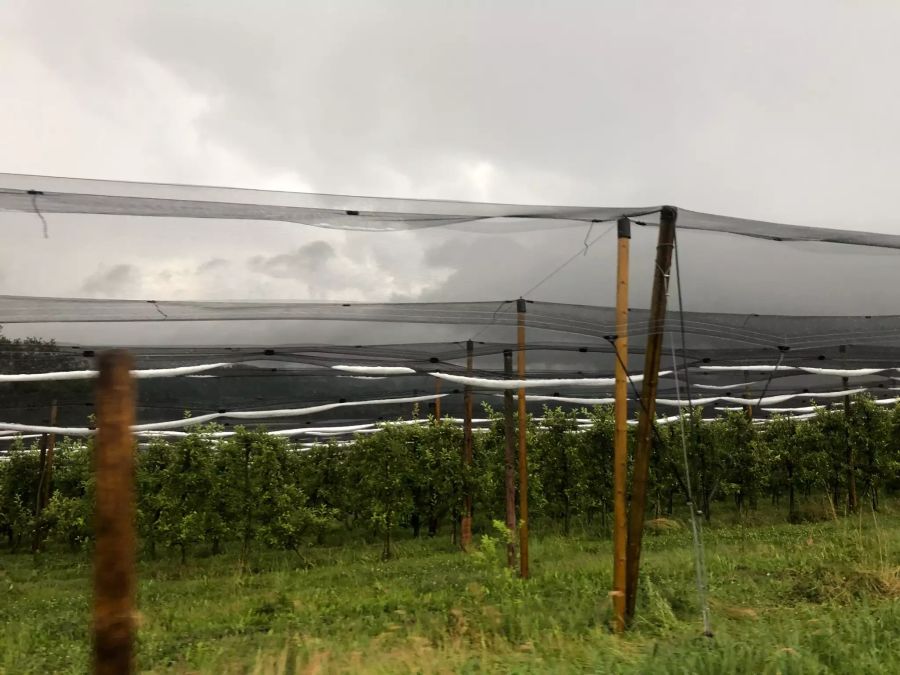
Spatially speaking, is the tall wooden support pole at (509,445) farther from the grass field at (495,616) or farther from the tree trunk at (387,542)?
the tree trunk at (387,542)

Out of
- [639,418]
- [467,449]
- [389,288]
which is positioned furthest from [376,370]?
[467,449]

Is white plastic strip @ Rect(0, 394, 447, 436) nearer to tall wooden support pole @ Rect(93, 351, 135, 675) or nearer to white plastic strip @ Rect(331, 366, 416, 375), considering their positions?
white plastic strip @ Rect(331, 366, 416, 375)

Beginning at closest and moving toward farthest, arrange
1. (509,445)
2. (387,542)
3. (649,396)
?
(649,396) < (509,445) < (387,542)

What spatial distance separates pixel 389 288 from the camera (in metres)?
4.95

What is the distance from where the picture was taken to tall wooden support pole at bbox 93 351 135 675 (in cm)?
180

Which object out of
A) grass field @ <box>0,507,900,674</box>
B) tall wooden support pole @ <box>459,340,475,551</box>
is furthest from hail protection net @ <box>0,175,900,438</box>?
grass field @ <box>0,507,900,674</box>

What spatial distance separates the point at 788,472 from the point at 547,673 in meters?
15.3

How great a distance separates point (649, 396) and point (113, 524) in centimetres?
425

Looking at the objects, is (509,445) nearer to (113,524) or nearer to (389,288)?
(389,288)

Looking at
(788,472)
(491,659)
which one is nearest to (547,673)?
(491,659)

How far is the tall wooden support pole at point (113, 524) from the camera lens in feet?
5.89

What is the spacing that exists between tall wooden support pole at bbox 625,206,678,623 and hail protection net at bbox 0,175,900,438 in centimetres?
21

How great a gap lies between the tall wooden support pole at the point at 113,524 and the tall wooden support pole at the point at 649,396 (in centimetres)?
405

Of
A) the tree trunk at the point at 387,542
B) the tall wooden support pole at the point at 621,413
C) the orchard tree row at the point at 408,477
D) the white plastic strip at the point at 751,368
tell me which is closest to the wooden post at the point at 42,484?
the orchard tree row at the point at 408,477
